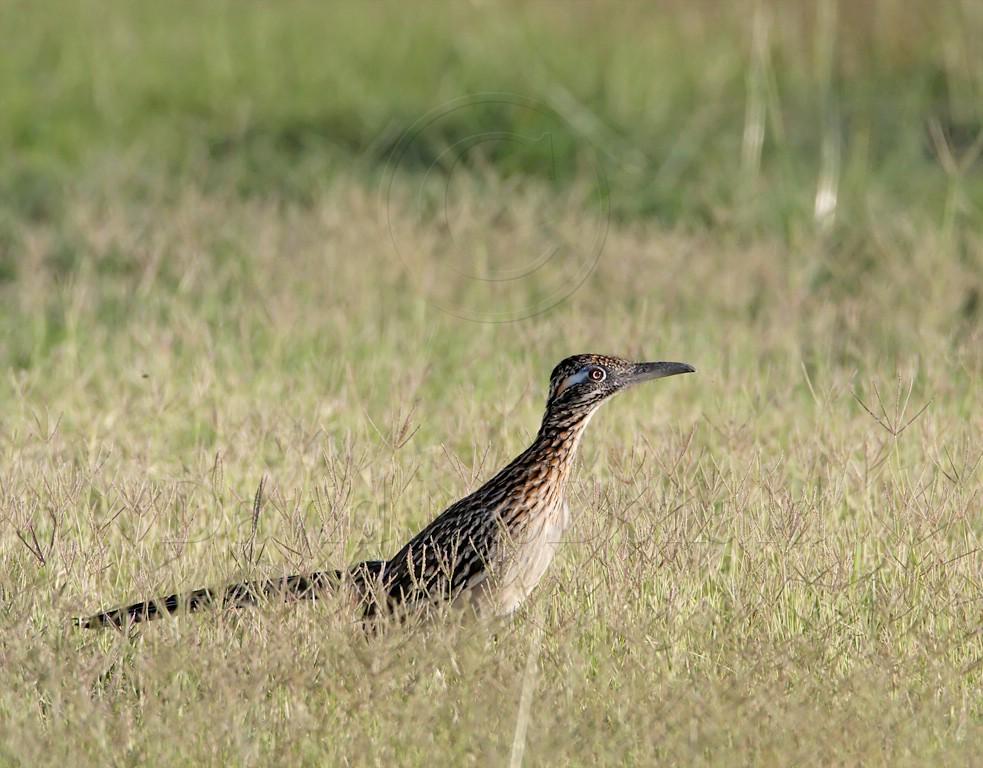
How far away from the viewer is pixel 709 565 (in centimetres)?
452

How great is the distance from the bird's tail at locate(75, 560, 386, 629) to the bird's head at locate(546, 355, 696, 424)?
0.68 m

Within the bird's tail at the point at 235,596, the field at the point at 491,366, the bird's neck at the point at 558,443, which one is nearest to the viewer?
the field at the point at 491,366

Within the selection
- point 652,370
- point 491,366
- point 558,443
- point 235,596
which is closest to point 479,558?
point 558,443

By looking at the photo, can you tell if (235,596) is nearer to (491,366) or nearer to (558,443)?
(558,443)

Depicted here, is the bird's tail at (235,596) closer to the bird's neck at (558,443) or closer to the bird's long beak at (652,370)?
the bird's neck at (558,443)

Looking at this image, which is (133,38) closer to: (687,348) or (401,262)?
(401,262)

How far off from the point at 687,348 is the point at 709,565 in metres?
2.82

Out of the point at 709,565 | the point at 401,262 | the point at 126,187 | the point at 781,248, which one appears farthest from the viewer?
the point at 126,187

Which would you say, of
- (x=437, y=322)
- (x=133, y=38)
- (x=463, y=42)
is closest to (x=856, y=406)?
(x=437, y=322)

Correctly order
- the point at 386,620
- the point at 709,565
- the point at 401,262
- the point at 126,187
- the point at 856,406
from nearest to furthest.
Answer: the point at 386,620
the point at 709,565
the point at 856,406
the point at 401,262
the point at 126,187

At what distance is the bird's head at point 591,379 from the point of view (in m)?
4.54

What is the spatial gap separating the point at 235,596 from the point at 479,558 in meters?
0.64

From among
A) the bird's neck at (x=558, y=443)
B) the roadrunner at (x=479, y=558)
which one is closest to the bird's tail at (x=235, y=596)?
the roadrunner at (x=479, y=558)

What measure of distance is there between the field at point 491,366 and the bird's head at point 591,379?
277mm
